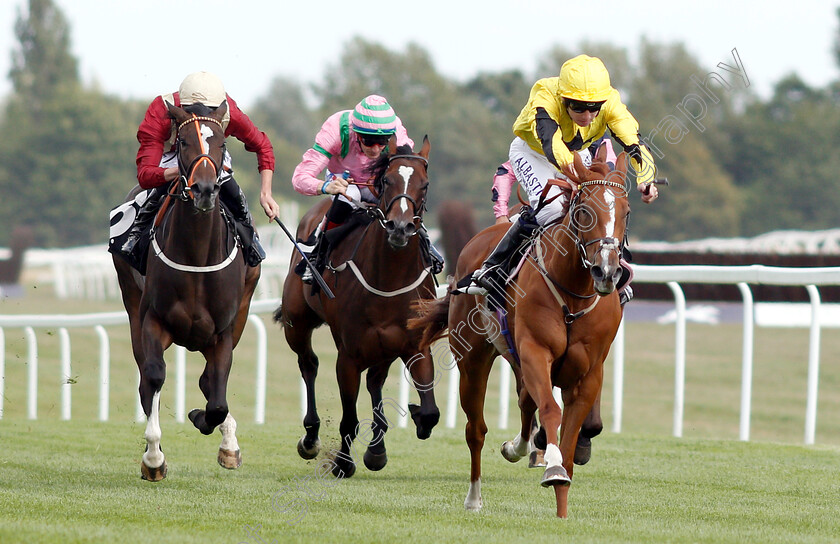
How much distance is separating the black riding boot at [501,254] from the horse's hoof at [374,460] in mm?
1255

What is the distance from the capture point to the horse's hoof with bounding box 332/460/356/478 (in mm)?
6572

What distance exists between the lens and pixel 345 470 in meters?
6.59

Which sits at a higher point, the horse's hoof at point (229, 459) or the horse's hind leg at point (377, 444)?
the horse's hind leg at point (377, 444)

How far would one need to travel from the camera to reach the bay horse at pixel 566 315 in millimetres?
4844

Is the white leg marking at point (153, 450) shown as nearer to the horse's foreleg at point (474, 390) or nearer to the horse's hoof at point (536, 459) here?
the horse's foreleg at point (474, 390)

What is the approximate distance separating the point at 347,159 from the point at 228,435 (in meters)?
1.75

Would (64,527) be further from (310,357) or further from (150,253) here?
(310,357)

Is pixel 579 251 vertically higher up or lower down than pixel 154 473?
higher up

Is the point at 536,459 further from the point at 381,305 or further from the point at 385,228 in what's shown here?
the point at 385,228

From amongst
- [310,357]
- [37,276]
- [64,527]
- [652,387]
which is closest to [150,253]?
[310,357]

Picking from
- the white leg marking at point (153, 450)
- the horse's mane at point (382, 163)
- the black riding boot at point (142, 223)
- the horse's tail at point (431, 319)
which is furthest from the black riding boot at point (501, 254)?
the black riding boot at point (142, 223)

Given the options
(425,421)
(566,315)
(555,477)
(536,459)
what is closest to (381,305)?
(425,421)

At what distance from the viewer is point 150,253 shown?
6.36m

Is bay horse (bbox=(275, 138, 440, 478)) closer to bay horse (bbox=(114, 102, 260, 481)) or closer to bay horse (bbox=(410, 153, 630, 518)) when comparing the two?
bay horse (bbox=(114, 102, 260, 481))
